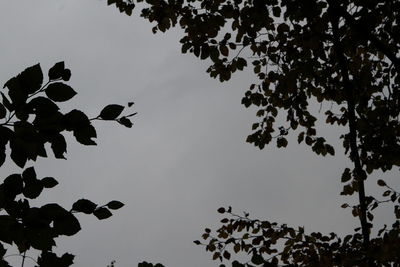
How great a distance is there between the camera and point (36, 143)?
1328mm

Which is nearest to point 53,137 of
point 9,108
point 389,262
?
point 9,108

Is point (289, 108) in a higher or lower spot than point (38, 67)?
higher

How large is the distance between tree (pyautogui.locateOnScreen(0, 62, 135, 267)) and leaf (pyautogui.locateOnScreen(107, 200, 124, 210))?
123 millimetres

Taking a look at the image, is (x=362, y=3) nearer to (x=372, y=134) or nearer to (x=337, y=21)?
(x=337, y=21)

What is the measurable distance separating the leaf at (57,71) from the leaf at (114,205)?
1.38 feet

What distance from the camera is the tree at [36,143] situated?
1291mm

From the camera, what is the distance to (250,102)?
5.62 m

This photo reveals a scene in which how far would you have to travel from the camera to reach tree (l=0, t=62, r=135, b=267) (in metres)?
1.29

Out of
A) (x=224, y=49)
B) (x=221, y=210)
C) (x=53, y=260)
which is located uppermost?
(x=224, y=49)

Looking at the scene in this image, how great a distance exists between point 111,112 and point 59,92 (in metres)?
0.17

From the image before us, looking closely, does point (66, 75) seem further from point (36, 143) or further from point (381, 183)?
point (381, 183)

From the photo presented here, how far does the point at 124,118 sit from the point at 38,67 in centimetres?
30

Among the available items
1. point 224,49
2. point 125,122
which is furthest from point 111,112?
point 224,49

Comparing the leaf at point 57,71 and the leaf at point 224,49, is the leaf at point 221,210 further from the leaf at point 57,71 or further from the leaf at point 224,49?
the leaf at point 57,71
